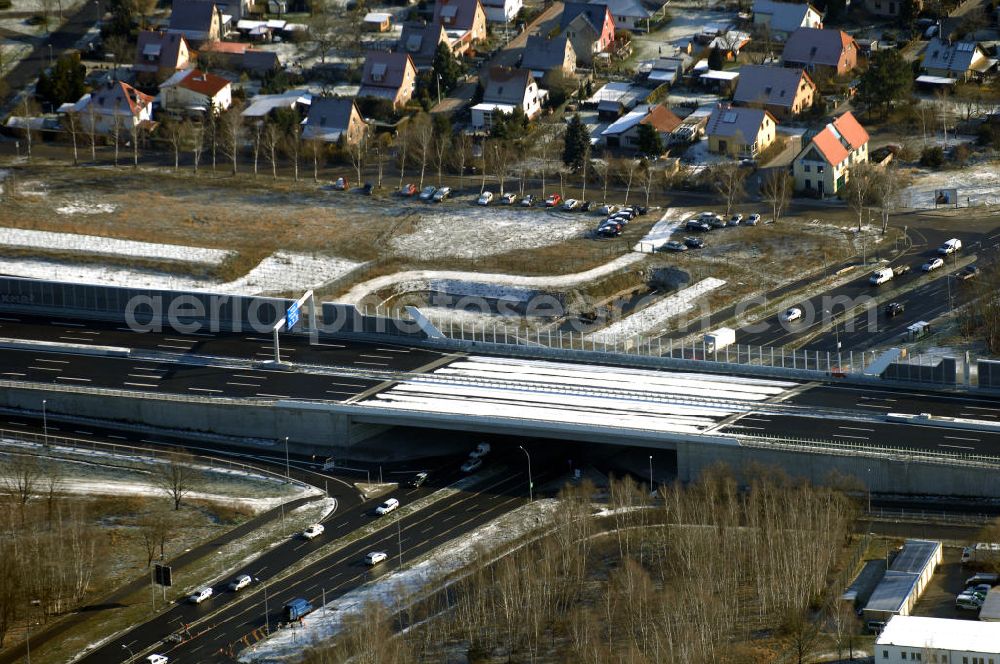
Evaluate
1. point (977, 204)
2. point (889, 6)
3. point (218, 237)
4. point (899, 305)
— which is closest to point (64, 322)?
point (218, 237)

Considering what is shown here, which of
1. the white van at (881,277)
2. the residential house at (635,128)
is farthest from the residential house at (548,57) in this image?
the white van at (881,277)

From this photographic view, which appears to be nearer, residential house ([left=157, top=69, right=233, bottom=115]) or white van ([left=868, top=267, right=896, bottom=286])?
white van ([left=868, top=267, right=896, bottom=286])

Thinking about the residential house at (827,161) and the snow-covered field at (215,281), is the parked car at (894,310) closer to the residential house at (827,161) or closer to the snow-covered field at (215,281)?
the residential house at (827,161)

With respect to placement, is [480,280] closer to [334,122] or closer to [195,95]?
[334,122]

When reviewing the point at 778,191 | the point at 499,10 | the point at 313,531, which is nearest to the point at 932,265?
the point at 778,191

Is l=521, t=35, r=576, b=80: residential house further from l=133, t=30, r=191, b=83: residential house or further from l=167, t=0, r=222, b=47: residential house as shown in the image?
l=133, t=30, r=191, b=83: residential house

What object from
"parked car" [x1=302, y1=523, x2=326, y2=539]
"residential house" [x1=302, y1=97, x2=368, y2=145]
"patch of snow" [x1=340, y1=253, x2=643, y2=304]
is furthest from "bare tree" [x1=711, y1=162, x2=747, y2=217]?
"parked car" [x1=302, y1=523, x2=326, y2=539]

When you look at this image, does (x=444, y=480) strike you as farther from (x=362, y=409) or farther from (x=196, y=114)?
(x=196, y=114)
